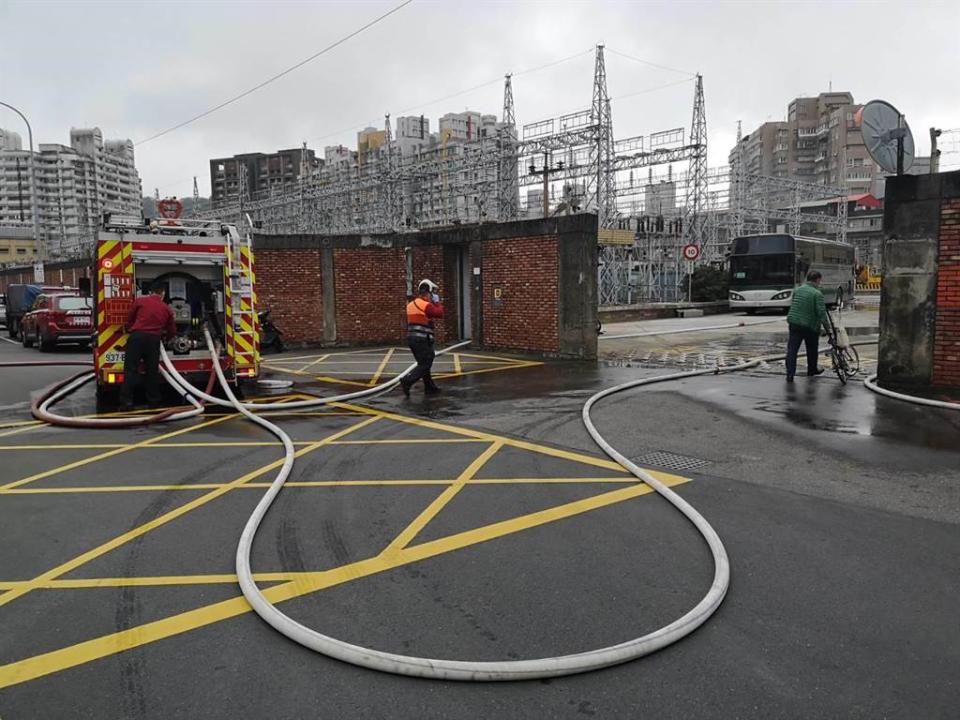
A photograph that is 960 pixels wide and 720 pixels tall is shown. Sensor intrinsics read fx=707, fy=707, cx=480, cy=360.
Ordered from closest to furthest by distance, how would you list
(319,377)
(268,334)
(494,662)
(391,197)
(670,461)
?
(494,662) < (670,461) < (319,377) < (268,334) < (391,197)

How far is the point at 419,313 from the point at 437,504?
5429mm

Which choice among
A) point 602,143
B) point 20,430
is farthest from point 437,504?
point 602,143

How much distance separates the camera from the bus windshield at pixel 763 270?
29.2 metres

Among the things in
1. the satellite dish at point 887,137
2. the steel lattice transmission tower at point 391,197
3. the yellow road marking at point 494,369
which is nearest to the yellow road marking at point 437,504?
the yellow road marking at point 494,369

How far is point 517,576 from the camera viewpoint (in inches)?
164

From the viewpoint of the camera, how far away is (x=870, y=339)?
1800cm

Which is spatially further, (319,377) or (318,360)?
(318,360)

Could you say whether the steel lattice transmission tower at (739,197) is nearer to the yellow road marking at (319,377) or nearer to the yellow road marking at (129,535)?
the yellow road marking at (319,377)

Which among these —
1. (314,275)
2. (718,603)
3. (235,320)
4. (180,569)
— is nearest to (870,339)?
(314,275)

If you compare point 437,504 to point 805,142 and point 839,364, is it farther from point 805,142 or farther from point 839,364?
point 805,142

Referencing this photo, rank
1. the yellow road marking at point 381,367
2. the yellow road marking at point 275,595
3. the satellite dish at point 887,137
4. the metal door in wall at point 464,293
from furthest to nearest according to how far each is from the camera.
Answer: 1. the metal door in wall at point 464,293
2. the yellow road marking at point 381,367
3. the satellite dish at point 887,137
4. the yellow road marking at point 275,595

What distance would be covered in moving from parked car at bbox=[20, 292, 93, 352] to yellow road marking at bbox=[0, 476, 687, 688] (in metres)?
17.9

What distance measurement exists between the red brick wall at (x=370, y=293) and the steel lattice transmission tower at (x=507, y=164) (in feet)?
57.4

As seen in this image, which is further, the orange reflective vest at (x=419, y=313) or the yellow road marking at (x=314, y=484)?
the orange reflective vest at (x=419, y=313)
